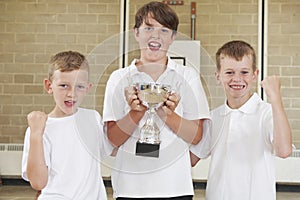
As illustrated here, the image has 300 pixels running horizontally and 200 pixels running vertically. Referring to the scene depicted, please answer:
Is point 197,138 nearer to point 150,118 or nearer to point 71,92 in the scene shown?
point 150,118

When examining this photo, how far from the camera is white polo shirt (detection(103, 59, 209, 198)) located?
143 cm

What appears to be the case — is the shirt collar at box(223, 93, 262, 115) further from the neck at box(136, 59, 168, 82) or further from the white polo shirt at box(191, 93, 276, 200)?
the neck at box(136, 59, 168, 82)

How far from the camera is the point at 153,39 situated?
1413mm

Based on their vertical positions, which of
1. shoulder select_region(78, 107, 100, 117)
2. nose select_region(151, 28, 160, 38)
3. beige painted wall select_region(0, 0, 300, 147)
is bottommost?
shoulder select_region(78, 107, 100, 117)

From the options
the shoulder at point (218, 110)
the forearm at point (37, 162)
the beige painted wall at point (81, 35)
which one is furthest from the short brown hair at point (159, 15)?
the beige painted wall at point (81, 35)

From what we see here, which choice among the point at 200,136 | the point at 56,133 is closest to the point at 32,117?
the point at 56,133

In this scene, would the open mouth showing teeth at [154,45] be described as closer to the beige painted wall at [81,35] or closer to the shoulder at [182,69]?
the shoulder at [182,69]

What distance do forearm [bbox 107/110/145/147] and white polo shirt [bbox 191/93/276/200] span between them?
0.25 m

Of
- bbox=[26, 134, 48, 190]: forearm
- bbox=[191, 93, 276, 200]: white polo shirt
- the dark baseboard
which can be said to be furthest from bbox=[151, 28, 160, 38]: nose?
the dark baseboard

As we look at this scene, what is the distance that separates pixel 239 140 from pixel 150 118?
1.23ft

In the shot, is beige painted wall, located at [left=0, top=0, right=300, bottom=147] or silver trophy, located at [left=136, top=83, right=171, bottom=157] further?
beige painted wall, located at [left=0, top=0, right=300, bottom=147]

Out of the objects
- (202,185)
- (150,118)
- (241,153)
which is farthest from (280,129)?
(202,185)

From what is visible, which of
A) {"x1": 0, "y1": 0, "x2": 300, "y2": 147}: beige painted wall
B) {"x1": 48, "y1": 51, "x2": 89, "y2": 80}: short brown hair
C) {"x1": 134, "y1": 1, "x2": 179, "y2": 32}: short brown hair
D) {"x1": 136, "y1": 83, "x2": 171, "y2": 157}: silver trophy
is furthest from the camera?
{"x1": 0, "y1": 0, "x2": 300, "y2": 147}: beige painted wall

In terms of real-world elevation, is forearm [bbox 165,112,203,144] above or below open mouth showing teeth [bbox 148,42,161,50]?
below
